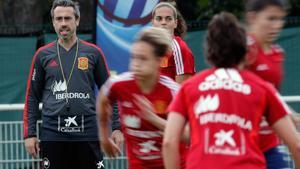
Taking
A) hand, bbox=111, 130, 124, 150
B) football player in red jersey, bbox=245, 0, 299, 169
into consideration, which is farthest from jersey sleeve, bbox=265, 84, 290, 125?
hand, bbox=111, 130, 124, 150

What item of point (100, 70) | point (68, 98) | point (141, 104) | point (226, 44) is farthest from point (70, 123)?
point (226, 44)

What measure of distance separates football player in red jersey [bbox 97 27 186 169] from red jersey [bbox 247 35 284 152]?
666 mm

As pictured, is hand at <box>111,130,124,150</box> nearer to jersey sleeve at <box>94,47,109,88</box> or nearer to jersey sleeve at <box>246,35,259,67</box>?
jersey sleeve at <box>94,47,109,88</box>

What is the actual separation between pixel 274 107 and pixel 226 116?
1.14 feet

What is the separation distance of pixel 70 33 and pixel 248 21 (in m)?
3.29

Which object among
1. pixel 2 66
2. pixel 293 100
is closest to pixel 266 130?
pixel 293 100

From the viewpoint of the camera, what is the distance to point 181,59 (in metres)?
9.98

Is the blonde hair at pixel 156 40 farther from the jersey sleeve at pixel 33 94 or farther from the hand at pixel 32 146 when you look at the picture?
the hand at pixel 32 146

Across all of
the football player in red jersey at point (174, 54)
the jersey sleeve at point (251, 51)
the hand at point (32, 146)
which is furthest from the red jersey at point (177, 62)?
the jersey sleeve at point (251, 51)

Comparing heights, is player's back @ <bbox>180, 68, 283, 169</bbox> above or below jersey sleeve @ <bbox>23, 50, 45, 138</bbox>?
below

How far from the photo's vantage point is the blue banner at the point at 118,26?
1286 cm

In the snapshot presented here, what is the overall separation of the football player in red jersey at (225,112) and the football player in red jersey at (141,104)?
1181mm

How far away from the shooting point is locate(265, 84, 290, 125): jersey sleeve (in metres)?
6.12

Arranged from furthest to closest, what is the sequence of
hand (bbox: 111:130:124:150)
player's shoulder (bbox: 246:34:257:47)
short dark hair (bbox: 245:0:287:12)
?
hand (bbox: 111:130:124:150) < player's shoulder (bbox: 246:34:257:47) < short dark hair (bbox: 245:0:287:12)
